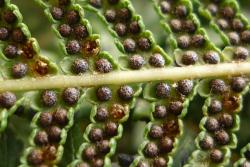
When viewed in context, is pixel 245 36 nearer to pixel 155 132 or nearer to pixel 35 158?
pixel 155 132

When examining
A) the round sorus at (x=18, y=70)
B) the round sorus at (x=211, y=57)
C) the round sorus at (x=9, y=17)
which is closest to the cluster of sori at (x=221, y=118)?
the round sorus at (x=211, y=57)

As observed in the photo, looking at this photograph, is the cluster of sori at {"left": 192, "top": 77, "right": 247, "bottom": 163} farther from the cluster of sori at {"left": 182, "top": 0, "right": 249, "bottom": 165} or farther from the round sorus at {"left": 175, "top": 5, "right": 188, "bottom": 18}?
the round sorus at {"left": 175, "top": 5, "right": 188, "bottom": 18}

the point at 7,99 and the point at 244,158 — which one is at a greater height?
the point at 7,99

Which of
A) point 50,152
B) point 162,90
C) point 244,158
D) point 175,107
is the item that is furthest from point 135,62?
point 244,158

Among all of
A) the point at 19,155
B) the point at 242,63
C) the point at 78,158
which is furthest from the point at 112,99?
the point at 242,63

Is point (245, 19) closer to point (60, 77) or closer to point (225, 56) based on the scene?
point (225, 56)
